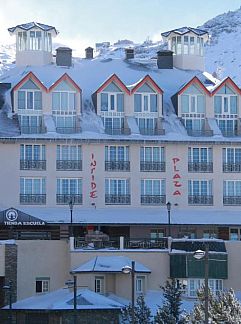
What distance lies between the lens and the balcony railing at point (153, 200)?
261 ft

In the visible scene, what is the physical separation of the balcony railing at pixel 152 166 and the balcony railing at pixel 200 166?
175 centimetres

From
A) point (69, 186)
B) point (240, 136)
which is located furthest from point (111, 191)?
point (240, 136)

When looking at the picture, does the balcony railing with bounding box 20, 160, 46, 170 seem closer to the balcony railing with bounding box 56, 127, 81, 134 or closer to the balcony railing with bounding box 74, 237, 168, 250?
the balcony railing with bounding box 56, 127, 81, 134

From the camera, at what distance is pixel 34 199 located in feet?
258

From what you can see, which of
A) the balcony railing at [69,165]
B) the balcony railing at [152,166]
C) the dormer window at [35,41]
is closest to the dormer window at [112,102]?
the balcony railing at [152,166]

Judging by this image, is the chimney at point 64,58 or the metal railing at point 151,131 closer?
the metal railing at point 151,131

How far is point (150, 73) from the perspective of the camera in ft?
283

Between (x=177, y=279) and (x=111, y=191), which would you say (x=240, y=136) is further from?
(x=177, y=279)

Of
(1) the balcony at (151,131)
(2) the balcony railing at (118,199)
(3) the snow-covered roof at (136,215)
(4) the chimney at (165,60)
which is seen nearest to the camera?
(3) the snow-covered roof at (136,215)

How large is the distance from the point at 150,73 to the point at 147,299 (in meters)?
21.6

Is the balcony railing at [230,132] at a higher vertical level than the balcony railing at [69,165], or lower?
higher

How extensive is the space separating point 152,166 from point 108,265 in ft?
40.1

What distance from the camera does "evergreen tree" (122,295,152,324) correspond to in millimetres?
61656

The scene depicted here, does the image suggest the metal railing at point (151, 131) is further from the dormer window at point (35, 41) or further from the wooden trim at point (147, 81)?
the dormer window at point (35, 41)
